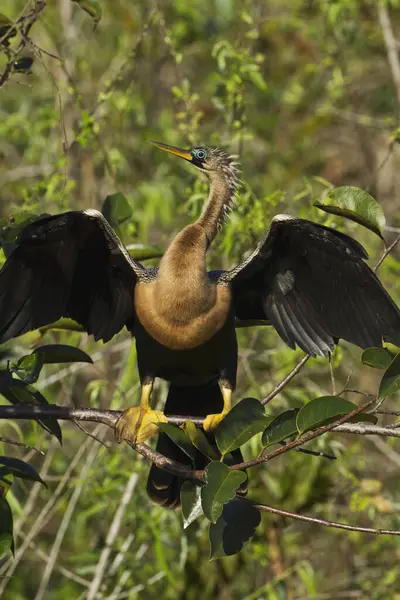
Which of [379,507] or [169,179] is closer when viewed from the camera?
[379,507]

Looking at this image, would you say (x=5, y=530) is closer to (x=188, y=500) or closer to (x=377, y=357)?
(x=188, y=500)

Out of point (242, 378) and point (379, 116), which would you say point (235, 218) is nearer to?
point (242, 378)

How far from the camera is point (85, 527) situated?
5070 millimetres

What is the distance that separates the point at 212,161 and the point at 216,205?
0.18 metres

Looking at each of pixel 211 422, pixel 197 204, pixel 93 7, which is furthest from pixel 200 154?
pixel 211 422

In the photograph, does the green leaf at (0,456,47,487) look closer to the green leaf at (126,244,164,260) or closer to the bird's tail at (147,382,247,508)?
the bird's tail at (147,382,247,508)

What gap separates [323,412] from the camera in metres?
Answer: 2.19

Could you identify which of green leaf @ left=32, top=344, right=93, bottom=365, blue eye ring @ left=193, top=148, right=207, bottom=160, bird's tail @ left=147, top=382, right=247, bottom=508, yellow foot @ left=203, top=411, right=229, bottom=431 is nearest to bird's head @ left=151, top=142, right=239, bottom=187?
blue eye ring @ left=193, top=148, right=207, bottom=160

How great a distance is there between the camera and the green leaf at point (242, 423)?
2.31 m

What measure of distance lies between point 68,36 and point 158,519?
287cm

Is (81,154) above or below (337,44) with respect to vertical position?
below

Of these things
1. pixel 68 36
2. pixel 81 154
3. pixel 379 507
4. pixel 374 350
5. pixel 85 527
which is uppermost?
pixel 374 350

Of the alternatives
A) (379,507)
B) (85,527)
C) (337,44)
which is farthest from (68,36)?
(379,507)

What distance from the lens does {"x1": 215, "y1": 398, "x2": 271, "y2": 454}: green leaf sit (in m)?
2.31
